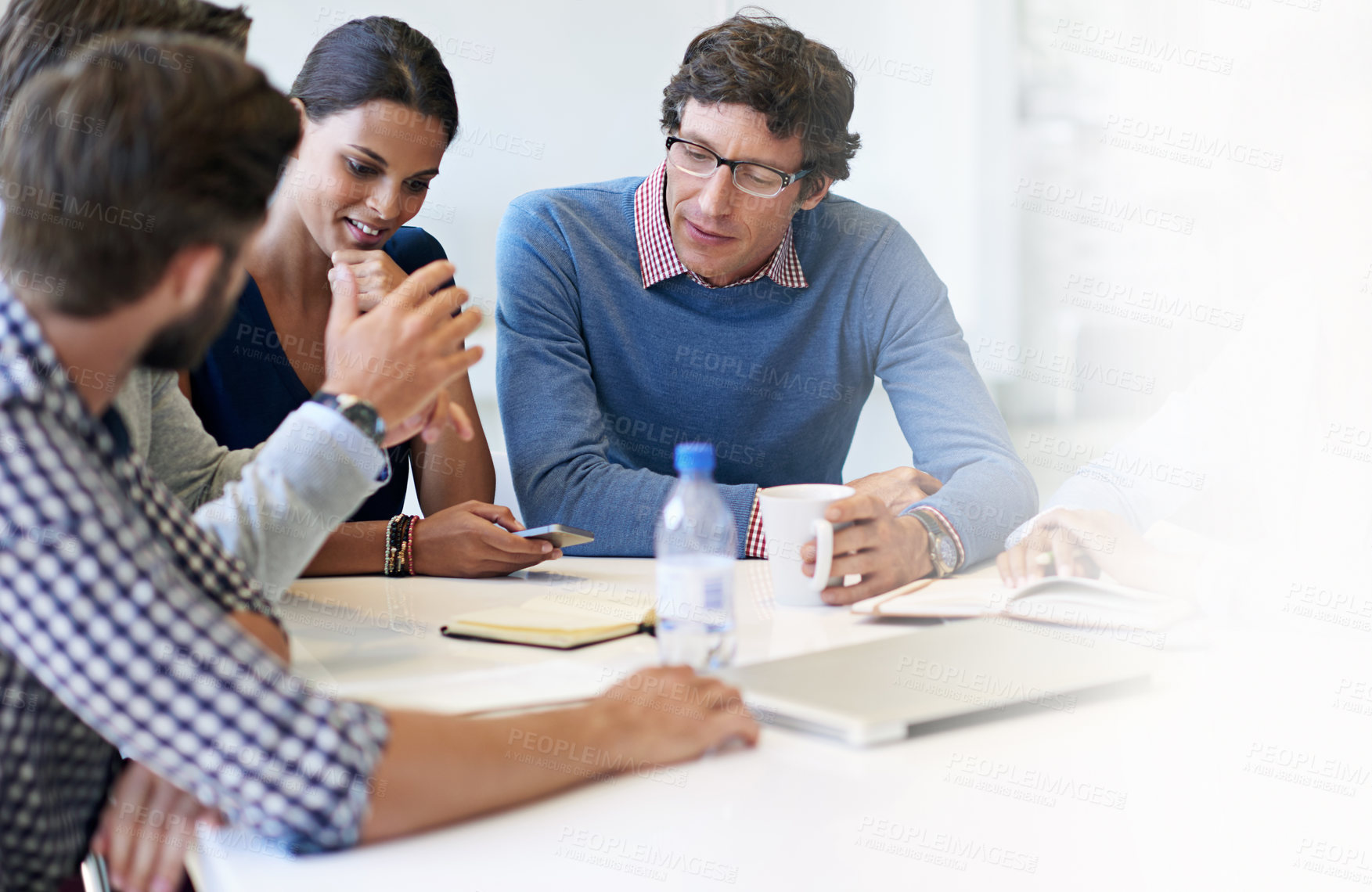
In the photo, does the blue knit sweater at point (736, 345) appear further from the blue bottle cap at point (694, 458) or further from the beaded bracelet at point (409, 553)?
the blue bottle cap at point (694, 458)

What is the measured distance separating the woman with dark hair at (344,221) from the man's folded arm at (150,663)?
35.3 inches

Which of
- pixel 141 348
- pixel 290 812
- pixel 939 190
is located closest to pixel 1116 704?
pixel 290 812

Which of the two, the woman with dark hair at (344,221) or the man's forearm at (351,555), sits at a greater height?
the woman with dark hair at (344,221)

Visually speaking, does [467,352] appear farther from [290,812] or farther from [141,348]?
[290,812]

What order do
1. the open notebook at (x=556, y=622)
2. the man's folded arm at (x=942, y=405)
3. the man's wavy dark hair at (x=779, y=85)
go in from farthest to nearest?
the man's wavy dark hair at (x=779, y=85)
the man's folded arm at (x=942, y=405)
the open notebook at (x=556, y=622)

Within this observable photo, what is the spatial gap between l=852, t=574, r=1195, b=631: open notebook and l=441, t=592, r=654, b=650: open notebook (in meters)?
0.24

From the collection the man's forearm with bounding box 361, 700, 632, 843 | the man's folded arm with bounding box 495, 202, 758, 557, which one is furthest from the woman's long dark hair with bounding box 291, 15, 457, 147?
the man's forearm with bounding box 361, 700, 632, 843

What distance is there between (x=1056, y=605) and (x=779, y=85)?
3.15 ft

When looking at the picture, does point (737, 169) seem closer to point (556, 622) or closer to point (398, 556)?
point (398, 556)

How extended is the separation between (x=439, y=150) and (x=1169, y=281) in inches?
102

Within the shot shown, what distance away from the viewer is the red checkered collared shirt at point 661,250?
1.80 meters

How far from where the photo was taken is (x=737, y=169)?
66.2 inches

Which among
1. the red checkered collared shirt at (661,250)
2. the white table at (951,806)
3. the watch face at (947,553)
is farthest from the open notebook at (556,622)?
the red checkered collared shirt at (661,250)

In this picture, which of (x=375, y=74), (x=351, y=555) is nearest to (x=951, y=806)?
(x=351, y=555)
